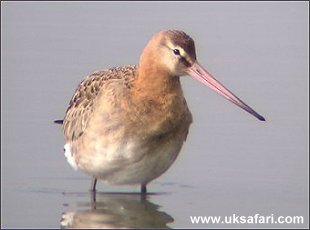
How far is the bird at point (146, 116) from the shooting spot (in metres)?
11.1

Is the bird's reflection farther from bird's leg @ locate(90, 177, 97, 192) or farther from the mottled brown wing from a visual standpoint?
the mottled brown wing

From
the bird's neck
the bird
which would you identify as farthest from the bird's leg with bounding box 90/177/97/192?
the bird's neck

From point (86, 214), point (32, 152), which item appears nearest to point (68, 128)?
point (32, 152)

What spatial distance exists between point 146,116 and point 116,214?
2.76 ft

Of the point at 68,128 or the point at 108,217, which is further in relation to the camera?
the point at 68,128

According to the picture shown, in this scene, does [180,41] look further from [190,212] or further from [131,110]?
[190,212]

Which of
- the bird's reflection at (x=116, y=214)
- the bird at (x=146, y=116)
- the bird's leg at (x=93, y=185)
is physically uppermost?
the bird at (x=146, y=116)

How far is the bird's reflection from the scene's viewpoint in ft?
34.7

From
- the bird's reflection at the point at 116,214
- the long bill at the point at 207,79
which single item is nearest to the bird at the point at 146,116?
the long bill at the point at 207,79

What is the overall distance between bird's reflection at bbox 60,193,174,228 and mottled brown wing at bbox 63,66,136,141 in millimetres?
636

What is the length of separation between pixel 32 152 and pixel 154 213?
197 centimetres

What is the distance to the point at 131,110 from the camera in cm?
1112

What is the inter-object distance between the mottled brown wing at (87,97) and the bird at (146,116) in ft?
0.28

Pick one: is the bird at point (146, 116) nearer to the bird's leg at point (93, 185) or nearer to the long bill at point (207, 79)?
the long bill at point (207, 79)
